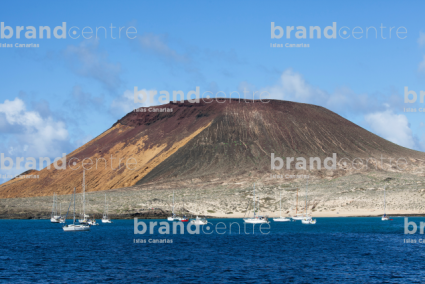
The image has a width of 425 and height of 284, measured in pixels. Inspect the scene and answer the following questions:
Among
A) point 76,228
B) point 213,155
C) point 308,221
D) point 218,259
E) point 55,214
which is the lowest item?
point 308,221

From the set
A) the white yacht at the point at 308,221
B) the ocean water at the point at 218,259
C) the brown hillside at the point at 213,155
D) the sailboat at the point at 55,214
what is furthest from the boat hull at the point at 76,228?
the brown hillside at the point at 213,155

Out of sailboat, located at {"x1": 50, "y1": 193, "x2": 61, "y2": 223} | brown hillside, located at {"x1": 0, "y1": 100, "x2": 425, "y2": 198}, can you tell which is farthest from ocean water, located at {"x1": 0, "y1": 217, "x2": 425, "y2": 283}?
brown hillside, located at {"x1": 0, "y1": 100, "x2": 425, "y2": 198}

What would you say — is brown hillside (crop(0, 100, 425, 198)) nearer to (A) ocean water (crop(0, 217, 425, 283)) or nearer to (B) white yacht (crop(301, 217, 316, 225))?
(B) white yacht (crop(301, 217, 316, 225))

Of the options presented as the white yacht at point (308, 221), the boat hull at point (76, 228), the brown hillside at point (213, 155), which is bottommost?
the white yacht at point (308, 221)

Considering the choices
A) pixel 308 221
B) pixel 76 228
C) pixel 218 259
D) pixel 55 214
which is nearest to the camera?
pixel 218 259

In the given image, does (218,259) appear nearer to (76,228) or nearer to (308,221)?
(76,228)

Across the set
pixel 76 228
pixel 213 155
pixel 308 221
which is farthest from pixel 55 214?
pixel 308 221

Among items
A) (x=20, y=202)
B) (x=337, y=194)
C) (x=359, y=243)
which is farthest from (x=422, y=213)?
(x=20, y=202)

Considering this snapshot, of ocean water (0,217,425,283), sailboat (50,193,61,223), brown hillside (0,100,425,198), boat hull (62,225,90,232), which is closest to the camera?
ocean water (0,217,425,283)

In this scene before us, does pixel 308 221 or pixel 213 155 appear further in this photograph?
pixel 213 155

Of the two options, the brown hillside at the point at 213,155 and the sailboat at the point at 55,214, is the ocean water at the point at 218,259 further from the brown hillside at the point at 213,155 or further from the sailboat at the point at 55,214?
the brown hillside at the point at 213,155
